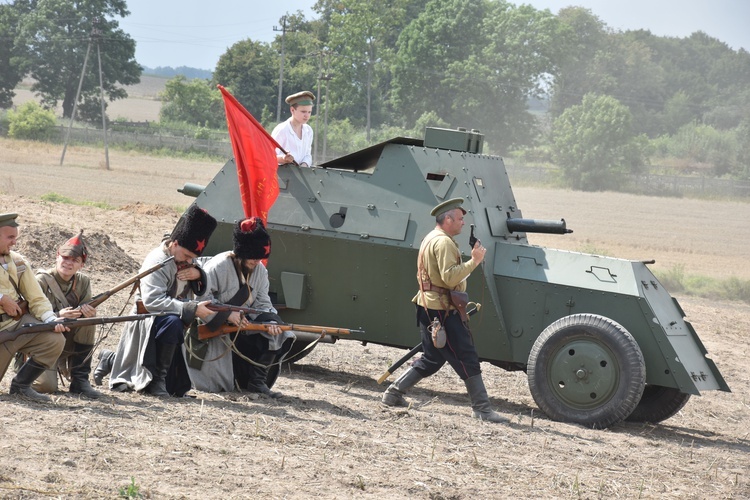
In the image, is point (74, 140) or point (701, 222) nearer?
point (701, 222)

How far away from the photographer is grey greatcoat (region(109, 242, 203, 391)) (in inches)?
324

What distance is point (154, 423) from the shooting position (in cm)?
736

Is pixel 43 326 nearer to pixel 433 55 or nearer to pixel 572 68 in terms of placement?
pixel 433 55

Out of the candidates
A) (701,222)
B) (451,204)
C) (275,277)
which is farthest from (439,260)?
(701,222)

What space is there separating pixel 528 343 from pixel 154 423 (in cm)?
349

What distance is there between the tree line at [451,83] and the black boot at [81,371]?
45841 mm

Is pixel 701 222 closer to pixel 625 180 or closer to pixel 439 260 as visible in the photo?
pixel 625 180

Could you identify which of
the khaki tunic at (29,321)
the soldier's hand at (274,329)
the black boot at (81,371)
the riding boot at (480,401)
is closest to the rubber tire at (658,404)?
the riding boot at (480,401)

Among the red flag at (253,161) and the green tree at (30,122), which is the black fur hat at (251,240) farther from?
the green tree at (30,122)

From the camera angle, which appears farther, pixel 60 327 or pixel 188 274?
pixel 188 274

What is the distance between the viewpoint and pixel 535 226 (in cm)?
1023

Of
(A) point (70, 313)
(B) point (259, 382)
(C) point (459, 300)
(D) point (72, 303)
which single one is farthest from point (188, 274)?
(C) point (459, 300)

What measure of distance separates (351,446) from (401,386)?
1746mm

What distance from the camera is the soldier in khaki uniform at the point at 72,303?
7859mm
